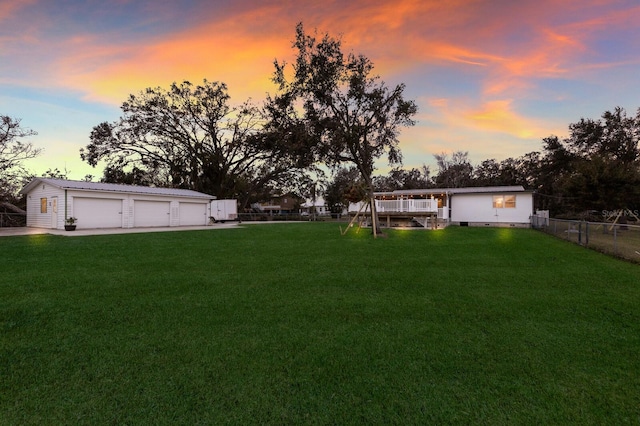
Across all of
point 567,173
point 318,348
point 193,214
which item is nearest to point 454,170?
point 567,173

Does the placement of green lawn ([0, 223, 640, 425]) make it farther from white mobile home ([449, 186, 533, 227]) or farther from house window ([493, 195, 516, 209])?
house window ([493, 195, 516, 209])

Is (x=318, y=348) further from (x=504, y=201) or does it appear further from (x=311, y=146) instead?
(x=504, y=201)

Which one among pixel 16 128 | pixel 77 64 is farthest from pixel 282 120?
pixel 16 128

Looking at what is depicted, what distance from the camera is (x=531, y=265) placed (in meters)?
7.03

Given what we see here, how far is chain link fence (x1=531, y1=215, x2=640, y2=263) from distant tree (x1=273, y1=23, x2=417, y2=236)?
8.47 meters

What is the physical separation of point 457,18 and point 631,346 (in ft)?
37.1

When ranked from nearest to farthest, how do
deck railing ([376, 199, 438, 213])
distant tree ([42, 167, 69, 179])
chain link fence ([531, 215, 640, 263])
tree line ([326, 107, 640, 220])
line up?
chain link fence ([531, 215, 640, 263])
tree line ([326, 107, 640, 220])
deck railing ([376, 199, 438, 213])
distant tree ([42, 167, 69, 179])

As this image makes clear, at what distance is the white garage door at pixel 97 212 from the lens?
18016 mm

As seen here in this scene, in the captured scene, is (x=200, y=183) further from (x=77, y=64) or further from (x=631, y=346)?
(x=631, y=346)

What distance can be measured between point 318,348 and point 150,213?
2248 centimetres

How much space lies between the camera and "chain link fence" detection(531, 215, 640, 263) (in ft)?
27.3

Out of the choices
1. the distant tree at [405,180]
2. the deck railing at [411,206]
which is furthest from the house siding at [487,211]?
the distant tree at [405,180]

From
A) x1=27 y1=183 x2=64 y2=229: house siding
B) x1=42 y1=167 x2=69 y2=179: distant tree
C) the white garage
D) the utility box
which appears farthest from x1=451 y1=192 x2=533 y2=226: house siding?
x1=42 y1=167 x2=69 y2=179: distant tree

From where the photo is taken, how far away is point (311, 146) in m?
17.8
